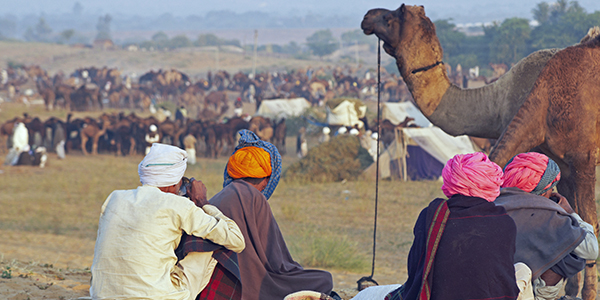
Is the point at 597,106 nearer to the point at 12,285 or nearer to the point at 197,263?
the point at 197,263

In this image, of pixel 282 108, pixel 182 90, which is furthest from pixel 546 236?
pixel 182 90

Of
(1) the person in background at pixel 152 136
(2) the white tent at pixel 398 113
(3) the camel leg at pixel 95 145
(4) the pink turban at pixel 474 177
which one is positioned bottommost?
(3) the camel leg at pixel 95 145

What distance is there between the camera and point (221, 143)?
21.8 meters

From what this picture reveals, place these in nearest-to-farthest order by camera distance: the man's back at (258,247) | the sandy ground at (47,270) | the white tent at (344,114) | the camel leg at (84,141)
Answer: the man's back at (258,247)
the sandy ground at (47,270)
the camel leg at (84,141)
the white tent at (344,114)

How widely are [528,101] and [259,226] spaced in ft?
8.49

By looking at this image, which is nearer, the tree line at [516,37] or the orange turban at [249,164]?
the orange turban at [249,164]

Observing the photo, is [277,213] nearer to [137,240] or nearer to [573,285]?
[573,285]

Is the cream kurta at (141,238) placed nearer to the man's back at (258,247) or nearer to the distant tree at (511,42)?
the man's back at (258,247)

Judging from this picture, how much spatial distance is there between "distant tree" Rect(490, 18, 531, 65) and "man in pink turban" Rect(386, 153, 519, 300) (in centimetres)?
4433

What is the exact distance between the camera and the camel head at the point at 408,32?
5266 millimetres

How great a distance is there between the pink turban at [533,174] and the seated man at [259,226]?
1.43 metres

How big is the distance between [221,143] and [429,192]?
32.2 ft

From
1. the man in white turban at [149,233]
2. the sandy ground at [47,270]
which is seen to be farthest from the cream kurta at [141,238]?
Result: the sandy ground at [47,270]

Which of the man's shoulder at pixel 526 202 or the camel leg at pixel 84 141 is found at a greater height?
the man's shoulder at pixel 526 202
